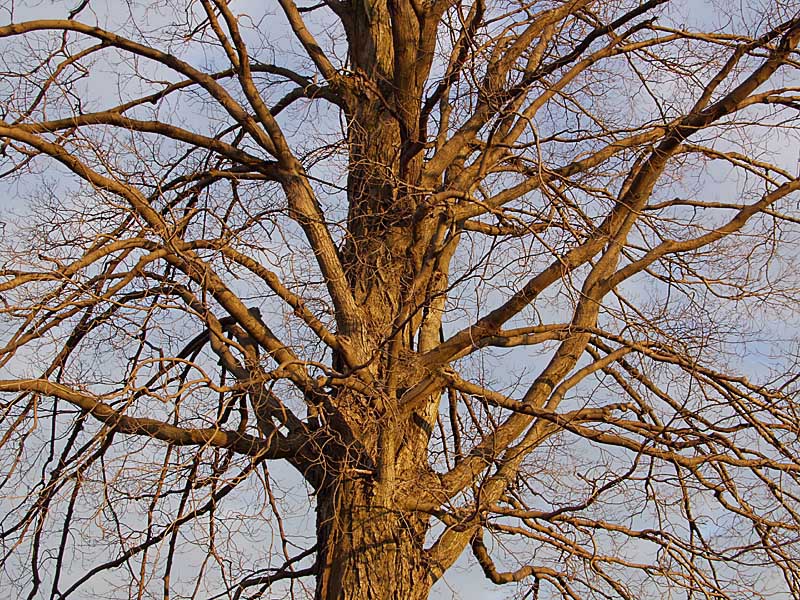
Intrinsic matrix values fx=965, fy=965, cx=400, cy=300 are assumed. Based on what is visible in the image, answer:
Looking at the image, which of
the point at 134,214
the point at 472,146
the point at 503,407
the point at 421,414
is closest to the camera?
the point at 134,214

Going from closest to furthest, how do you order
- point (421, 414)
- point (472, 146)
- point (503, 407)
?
point (503, 407) → point (421, 414) → point (472, 146)

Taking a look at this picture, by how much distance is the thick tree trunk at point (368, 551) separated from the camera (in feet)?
17.5

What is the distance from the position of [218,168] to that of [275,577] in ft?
8.93

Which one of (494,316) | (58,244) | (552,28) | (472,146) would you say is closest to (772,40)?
(552,28)

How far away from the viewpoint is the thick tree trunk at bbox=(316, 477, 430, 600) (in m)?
5.34

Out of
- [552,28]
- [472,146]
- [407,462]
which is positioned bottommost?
[407,462]

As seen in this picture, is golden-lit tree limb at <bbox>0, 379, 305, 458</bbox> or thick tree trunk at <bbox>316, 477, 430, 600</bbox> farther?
thick tree trunk at <bbox>316, 477, 430, 600</bbox>

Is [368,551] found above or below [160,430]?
below

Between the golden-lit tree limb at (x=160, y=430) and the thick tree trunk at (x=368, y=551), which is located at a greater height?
the golden-lit tree limb at (x=160, y=430)

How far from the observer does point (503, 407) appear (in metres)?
5.49

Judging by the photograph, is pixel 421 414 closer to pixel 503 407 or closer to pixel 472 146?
pixel 503 407

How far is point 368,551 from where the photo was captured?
17.7ft

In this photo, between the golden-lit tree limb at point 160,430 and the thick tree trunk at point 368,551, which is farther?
the thick tree trunk at point 368,551

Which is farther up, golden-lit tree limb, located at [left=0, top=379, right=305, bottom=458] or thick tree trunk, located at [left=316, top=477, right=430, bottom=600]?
golden-lit tree limb, located at [left=0, top=379, right=305, bottom=458]
